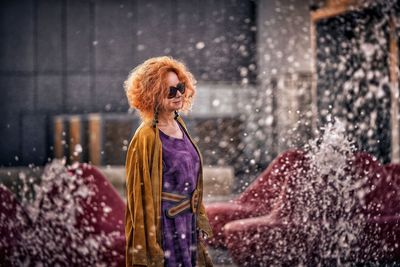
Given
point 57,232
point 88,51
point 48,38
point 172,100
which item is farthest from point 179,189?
point 48,38

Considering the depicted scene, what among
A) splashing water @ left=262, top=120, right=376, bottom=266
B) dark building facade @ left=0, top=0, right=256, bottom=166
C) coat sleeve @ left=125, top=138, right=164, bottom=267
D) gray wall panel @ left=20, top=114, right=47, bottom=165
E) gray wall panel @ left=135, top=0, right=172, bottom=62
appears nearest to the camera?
coat sleeve @ left=125, top=138, right=164, bottom=267

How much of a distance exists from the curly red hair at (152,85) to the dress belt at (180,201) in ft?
0.80

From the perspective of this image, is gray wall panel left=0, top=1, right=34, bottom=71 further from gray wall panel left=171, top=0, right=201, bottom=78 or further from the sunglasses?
the sunglasses

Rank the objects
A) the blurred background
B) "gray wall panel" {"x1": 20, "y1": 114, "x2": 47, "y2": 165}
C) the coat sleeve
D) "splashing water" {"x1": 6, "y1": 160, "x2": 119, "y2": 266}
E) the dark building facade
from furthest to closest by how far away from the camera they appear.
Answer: the dark building facade, "gray wall panel" {"x1": 20, "y1": 114, "x2": 47, "y2": 165}, the blurred background, "splashing water" {"x1": 6, "y1": 160, "x2": 119, "y2": 266}, the coat sleeve

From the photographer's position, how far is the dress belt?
6.86ft

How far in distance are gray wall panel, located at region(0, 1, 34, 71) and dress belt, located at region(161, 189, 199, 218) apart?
854cm

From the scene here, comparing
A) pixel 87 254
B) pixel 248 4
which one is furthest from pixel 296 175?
pixel 248 4

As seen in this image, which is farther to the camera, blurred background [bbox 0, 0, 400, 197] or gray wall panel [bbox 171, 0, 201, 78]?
gray wall panel [bbox 171, 0, 201, 78]

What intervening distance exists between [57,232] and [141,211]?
1.60m

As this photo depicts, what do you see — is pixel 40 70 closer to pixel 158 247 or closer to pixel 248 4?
pixel 248 4

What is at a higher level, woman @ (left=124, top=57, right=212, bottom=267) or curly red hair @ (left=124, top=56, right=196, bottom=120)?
curly red hair @ (left=124, top=56, right=196, bottom=120)

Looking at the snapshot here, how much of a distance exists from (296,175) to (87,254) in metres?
1.30

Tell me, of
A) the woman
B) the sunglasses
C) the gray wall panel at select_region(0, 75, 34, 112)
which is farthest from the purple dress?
the gray wall panel at select_region(0, 75, 34, 112)

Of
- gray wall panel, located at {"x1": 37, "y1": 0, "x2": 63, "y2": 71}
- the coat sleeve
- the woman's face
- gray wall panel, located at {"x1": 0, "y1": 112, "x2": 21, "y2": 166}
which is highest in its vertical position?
gray wall panel, located at {"x1": 37, "y1": 0, "x2": 63, "y2": 71}
